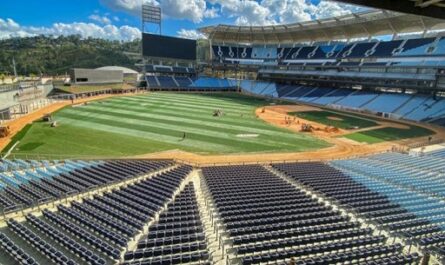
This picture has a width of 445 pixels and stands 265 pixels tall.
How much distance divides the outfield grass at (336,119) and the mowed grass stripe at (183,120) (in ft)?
41.0

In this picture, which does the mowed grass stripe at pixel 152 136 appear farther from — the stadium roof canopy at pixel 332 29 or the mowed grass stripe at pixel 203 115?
the stadium roof canopy at pixel 332 29

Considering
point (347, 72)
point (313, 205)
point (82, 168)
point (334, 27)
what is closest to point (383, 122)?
point (347, 72)

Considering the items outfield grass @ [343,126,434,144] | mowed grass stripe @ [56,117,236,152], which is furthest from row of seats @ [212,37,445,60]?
mowed grass stripe @ [56,117,236,152]

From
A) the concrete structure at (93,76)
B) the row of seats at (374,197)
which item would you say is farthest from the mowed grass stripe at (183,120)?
the concrete structure at (93,76)

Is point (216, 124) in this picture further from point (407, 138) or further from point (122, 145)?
point (407, 138)

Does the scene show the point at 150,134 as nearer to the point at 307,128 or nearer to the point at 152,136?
the point at 152,136

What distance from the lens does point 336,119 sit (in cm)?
6034

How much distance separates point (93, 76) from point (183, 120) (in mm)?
48397

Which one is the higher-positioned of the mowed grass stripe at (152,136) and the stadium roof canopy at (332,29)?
the stadium roof canopy at (332,29)

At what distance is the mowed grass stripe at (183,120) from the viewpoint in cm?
4956

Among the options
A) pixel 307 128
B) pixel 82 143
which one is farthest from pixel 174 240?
pixel 307 128

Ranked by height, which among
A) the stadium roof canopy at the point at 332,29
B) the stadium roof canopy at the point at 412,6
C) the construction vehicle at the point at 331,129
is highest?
the stadium roof canopy at the point at 332,29

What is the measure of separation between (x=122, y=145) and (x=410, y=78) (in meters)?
59.3

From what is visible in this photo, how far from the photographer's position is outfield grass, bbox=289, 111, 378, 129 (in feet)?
182
